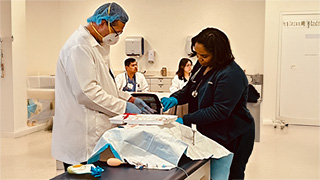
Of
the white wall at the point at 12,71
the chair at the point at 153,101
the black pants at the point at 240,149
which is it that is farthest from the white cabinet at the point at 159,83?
the black pants at the point at 240,149

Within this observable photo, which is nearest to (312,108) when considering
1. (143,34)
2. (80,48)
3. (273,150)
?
(273,150)

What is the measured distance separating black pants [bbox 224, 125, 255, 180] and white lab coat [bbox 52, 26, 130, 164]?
2.40 feet

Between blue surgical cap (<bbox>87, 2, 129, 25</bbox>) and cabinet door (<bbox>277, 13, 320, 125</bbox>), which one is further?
cabinet door (<bbox>277, 13, 320, 125</bbox>)

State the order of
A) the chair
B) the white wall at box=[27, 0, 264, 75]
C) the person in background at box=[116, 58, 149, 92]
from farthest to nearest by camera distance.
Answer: the white wall at box=[27, 0, 264, 75] → the person in background at box=[116, 58, 149, 92] → the chair

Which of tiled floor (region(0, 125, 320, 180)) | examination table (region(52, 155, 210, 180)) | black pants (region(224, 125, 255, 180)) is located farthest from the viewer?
tiled floor (region(0, 125, 320, 180))

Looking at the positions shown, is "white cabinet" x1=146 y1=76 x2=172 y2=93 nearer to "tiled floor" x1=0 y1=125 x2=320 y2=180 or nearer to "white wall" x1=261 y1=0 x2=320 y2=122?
"white wall" x1=261 y1=0 x2=320 y2=122

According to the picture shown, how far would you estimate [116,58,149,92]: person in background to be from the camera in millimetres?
5850

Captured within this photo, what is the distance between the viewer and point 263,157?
5039mm

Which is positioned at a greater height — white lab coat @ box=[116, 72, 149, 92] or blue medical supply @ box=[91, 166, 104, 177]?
white lab coat @ box=[116, 72, 149, 92]

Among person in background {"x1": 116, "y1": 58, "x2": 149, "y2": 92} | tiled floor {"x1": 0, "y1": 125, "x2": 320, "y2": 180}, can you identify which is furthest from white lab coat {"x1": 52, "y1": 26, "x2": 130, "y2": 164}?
person in background {"x1": 116, "y1": 58, "x2": 149, "y2": 92}

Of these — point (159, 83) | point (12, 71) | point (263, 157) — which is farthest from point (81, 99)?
point (159, 83)

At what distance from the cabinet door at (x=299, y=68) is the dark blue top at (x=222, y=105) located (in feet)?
18.1

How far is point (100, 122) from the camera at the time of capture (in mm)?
2467

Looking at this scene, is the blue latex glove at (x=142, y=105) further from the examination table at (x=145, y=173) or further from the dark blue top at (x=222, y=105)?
the examination table at (x=145, y=173)
